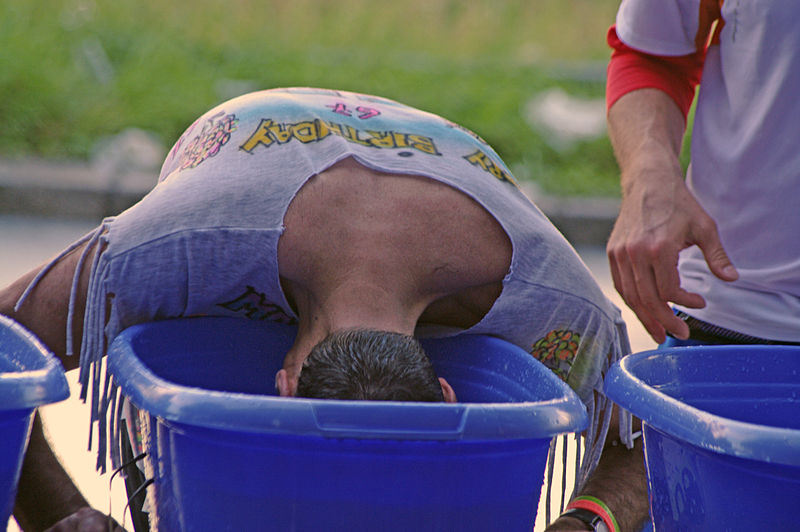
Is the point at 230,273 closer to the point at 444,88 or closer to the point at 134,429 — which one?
the point at 134,429

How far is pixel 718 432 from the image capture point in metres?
0.93

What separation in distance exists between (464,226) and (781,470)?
28.3 inches

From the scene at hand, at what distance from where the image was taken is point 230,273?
4.76 ft

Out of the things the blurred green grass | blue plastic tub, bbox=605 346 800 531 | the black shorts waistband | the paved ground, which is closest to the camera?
blue plastic tub, bbox=605 346 800 531

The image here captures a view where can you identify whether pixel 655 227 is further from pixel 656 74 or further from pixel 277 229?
pixel 277 229

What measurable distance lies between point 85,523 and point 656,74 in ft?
3.54

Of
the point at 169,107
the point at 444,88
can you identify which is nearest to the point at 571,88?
the point at 444,88

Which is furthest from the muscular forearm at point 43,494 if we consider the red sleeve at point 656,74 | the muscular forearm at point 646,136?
the red sleeve at point 656,74

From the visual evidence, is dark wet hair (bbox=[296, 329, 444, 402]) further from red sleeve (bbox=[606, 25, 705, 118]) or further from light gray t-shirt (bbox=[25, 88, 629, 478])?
red sleeve (bbox=[606, 25, 705, 118])

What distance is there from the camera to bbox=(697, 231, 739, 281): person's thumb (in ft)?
4.25

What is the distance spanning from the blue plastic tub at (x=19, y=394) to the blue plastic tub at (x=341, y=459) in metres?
0.09

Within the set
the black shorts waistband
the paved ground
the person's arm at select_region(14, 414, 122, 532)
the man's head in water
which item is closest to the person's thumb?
the black shorts waistband

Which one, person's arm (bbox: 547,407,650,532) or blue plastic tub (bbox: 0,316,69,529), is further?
person's arm (bbox: 547,407,650,532)

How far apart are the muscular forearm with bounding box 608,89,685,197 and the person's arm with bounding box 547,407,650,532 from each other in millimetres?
417
